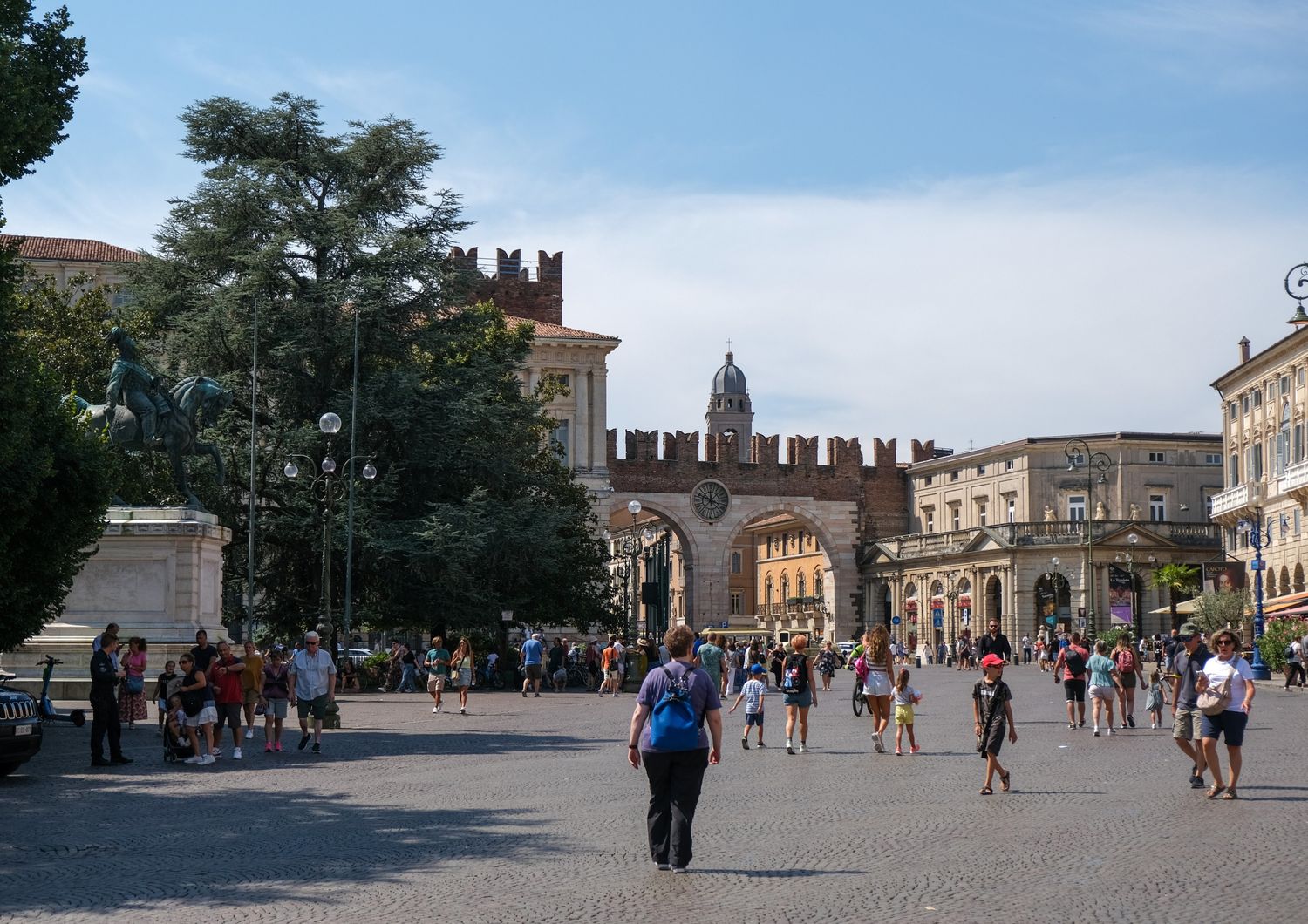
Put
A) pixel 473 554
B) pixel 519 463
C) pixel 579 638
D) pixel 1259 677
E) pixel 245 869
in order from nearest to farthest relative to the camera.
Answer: pixel 245 869 → pixel 473 554 → pixel 1259 677 → pixel 519 463 → pixel 579 638

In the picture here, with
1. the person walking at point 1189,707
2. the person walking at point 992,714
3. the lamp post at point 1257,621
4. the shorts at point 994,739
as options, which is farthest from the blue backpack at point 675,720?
the lamp post at point 1257,621

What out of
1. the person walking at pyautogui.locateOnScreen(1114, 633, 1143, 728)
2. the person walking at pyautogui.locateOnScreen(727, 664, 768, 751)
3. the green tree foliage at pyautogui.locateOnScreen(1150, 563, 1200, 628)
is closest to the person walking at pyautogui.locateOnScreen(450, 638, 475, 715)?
the person walking at pyautogui.locateOnScreen(727, 664, 768, 751)

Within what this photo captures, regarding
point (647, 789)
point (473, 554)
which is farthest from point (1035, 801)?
point (473, 554)

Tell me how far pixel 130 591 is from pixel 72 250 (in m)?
56.7

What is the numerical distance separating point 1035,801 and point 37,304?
3625 cm

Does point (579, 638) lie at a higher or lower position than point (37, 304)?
lower

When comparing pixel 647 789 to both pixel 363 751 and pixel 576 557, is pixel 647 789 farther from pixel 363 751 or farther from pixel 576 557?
pixel 576 557

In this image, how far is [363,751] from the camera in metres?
19.2

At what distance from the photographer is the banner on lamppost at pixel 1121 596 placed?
6284 cm

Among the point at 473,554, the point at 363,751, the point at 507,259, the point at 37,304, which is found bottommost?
the point at 363,751

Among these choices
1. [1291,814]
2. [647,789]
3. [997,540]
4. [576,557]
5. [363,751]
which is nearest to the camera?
[1291,814]

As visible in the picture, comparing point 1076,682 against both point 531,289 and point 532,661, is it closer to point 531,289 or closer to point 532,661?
point 532,661

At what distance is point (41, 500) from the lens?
19.4 metres

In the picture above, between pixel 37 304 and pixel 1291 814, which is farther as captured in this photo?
pixel 37 304
